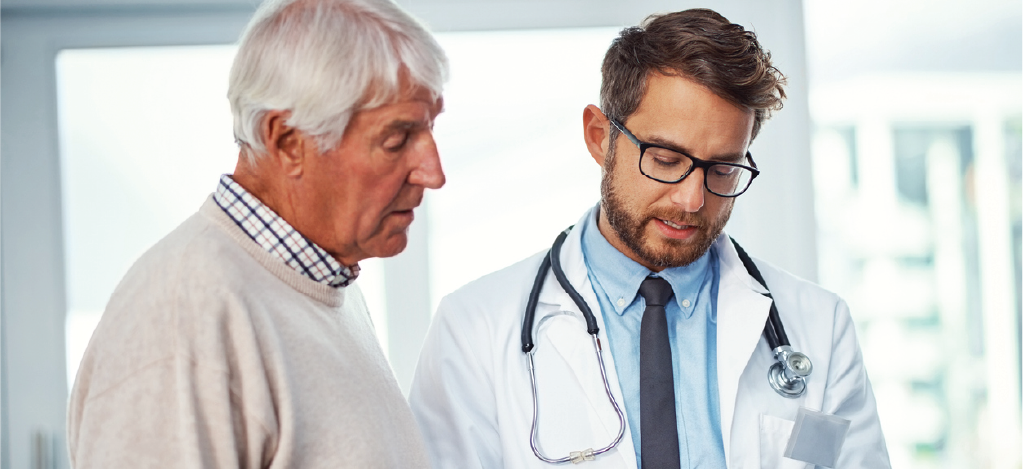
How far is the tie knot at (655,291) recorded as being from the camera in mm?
1551

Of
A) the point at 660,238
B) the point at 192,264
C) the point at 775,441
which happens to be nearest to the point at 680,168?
the point at 660,238

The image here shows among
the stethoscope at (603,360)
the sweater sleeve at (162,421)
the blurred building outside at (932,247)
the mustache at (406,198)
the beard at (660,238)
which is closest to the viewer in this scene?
the sweater sleeve at (162,421)

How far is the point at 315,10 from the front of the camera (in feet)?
3.01

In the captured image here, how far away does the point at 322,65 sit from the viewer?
880 millimetres

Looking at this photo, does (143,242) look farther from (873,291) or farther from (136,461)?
→ (873,291)

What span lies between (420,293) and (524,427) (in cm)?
95

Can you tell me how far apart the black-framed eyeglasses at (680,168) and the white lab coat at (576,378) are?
236mm

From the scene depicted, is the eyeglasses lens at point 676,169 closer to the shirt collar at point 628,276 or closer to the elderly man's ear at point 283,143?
the shirt collar at point 628,276

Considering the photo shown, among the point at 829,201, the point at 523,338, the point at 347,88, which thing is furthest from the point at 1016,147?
the point at 347,88

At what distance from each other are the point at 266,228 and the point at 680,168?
2.66ft

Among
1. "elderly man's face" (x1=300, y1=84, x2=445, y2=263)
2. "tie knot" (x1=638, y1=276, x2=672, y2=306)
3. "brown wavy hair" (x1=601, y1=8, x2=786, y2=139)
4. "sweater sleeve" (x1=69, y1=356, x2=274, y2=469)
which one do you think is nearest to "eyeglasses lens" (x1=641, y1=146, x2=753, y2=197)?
"brown wavy hair" (x1=601, y1=8, x2=786, y2=139)

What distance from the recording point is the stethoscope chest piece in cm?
147

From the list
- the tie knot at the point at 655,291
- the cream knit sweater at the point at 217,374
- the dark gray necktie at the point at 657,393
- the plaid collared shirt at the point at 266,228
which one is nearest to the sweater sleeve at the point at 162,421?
the cream knit sweater at the point at 217,374

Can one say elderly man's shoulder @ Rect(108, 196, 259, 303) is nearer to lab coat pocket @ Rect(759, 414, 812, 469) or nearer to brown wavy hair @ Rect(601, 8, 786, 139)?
brown wavy hair @ Rect(601, 8, 786, 139)
